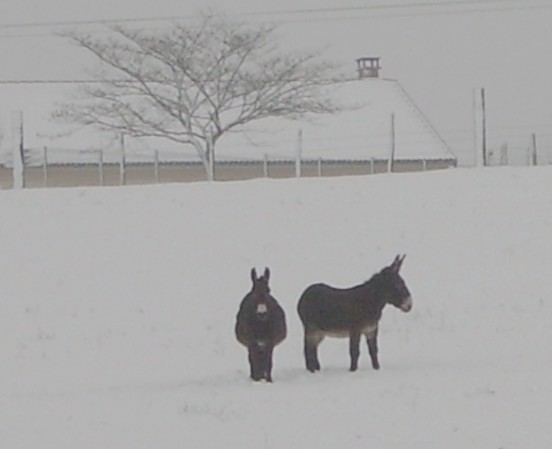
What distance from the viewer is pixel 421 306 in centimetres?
2017

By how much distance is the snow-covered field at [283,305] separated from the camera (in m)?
11.4

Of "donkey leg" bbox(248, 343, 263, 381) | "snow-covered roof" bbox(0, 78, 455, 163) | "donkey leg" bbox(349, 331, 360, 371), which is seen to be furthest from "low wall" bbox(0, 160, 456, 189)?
"donkey leg" bbox(248, 343, 263, 381)

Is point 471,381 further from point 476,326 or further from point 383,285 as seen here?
point 476,326

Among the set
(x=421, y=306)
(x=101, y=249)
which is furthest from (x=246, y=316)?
(x=101, y=249)

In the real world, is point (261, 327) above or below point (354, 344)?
above

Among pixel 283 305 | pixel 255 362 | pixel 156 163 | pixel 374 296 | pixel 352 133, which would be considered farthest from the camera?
pixel 352 133

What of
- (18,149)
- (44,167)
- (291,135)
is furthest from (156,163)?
(18,149)

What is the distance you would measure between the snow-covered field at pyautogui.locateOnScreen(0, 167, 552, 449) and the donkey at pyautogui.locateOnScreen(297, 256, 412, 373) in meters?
0.27

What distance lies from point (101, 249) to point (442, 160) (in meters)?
26.4

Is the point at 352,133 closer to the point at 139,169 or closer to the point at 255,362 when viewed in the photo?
the point at 139,169

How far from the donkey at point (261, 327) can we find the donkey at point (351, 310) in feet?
2.01

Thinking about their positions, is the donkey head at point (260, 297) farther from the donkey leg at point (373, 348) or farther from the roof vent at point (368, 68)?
the roof vent at point (368, 68)

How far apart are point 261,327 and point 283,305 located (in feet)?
21.6

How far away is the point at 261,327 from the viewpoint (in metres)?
13.9
